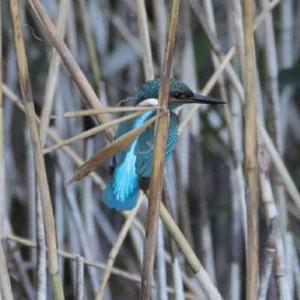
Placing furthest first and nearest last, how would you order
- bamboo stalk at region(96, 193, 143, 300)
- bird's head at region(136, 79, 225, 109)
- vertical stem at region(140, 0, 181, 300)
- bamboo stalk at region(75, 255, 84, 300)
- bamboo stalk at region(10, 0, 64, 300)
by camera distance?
1. bird's head at region(136, 79, 225, 109)
2. bamboo stalk at region(96, 193, 143, 300)
3. bamboo stalk at region(75, 255, 84, 300)
4. bamboo stalk at region(10, 0, 64, 300)
5. vertical stem at region(140, 0, 181, 300)

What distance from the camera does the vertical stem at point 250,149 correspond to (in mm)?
1535

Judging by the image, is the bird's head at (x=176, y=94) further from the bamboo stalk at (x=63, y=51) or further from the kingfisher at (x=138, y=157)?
the bamboo stalk at (x=63, y=51)

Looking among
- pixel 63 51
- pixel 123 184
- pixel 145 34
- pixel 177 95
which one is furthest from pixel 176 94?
pixel 63 51

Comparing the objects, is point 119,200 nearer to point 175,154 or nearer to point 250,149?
point 250,149

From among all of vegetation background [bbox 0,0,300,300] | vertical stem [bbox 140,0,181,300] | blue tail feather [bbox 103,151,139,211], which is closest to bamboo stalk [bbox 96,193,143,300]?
vegetation background [bbox 0,0,300,300]

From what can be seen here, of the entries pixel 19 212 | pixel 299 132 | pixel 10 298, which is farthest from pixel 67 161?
pixel 10 298

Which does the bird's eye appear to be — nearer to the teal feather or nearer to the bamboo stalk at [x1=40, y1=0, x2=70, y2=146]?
the teal feather

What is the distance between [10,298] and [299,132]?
1495 millimetres

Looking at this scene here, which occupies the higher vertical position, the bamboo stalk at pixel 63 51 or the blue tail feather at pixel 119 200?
the bamboo stalk at pixel 63 51

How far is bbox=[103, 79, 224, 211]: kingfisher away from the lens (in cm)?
182

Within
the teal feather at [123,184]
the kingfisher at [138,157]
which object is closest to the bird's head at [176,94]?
the kingfisher at [138,157]

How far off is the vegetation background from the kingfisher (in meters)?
0.06

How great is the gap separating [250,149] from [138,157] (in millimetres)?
373

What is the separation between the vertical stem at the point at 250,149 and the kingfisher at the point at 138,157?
234mm
